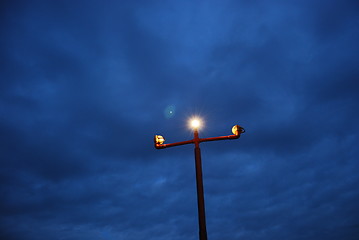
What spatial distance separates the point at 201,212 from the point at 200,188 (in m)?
0.76

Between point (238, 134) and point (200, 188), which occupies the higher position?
point (238, 134)

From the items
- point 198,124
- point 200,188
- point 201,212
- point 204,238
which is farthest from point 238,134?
point 204,238

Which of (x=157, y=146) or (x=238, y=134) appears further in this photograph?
(x=157, y=146)

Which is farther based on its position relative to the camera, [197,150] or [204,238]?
[197,150]

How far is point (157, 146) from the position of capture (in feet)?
36.5

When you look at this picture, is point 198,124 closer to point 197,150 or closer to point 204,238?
point 197,150

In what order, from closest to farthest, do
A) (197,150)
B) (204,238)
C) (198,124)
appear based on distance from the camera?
1. (204,238)
2. (197,150)
3. (198,124)

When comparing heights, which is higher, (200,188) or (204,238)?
(200,188)

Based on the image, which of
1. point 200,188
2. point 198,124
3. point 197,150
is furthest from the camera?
point 198,124

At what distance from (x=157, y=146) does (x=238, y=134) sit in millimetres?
3147

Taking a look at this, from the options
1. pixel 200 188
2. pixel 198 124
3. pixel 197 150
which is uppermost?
pixel 198 124

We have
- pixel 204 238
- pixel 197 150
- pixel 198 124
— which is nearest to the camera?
pixel 204 238

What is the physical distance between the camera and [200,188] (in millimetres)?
9484

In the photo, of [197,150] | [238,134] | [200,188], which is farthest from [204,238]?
[238,134]
